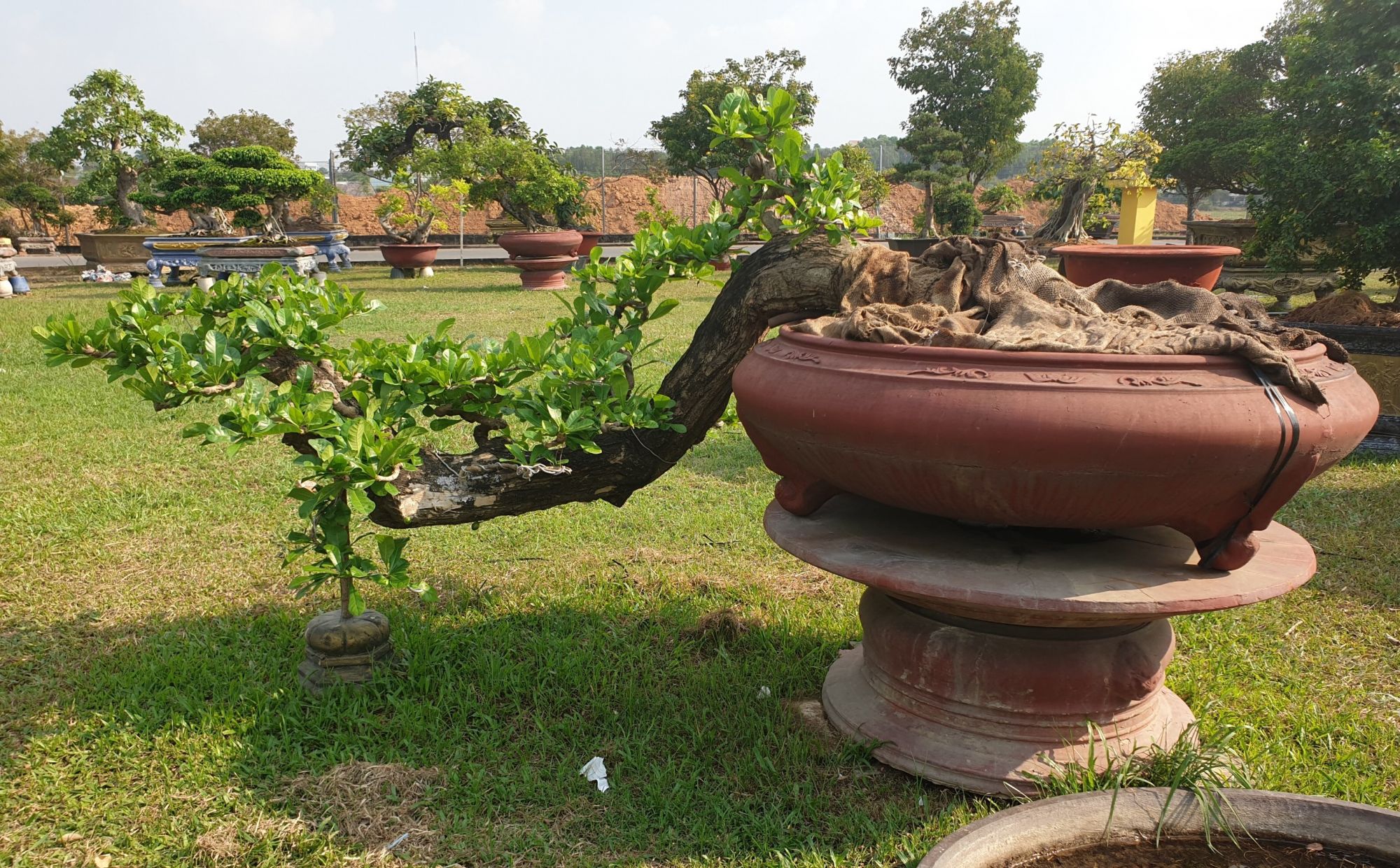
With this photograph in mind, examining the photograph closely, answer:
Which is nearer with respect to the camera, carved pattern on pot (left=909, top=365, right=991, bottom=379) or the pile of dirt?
carved pattern on pot (left=909, top=365, right=991, bottom=379)

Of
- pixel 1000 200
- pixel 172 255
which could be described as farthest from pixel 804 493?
pixel 1000 200

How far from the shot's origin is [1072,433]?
69.7 inches

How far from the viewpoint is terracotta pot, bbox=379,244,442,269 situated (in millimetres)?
16234

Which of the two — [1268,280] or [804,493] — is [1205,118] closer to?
[1268,280]

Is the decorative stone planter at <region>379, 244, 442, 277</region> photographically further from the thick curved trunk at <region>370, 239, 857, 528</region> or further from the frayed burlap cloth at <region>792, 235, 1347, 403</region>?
the frayed burlap cloth at <region>792, 235, 1347, 403</region>

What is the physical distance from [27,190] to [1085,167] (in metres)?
26.3

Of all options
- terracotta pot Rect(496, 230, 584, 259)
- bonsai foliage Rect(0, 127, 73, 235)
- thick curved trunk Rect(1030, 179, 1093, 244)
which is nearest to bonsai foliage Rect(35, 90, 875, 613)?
thick curved trunk Rect(1030, 179, 1093, 244)

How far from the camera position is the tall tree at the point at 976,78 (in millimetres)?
26406

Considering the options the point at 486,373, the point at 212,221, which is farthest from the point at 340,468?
the point at 212,221

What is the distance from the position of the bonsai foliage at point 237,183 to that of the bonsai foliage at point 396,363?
1541 cm

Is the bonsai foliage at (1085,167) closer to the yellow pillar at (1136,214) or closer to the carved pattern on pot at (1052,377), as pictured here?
the yellow pillar at (1136,214)

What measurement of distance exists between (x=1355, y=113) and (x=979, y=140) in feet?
71.4

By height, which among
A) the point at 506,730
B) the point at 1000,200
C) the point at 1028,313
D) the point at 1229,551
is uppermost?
the point at 1000,200

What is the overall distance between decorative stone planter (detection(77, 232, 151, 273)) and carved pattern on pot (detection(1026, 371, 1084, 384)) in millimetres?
18068
